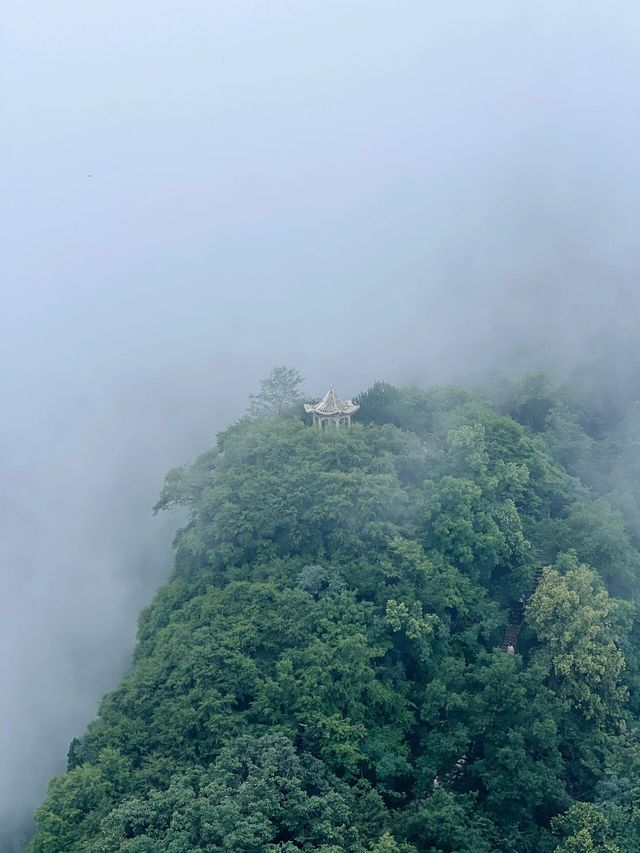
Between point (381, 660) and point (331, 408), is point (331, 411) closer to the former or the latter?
point (331, 408)

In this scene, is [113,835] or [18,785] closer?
[113,835]

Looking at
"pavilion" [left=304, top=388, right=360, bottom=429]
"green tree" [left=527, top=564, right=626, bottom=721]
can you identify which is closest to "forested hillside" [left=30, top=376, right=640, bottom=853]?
"green tree" [left=527, top=564, right=626, bottom=721]

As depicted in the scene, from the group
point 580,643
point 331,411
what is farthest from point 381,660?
point 331,411

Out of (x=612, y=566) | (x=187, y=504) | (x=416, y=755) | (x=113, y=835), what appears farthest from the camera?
(x=187, y=504)

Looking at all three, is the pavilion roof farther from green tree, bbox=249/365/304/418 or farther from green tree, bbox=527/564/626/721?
green tree, bbox=527/564/626/721

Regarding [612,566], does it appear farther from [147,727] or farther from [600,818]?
[147,727]

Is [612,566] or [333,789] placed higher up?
[612,566]

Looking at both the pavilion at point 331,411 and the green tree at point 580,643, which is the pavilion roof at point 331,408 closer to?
the pavilion at point 331,411

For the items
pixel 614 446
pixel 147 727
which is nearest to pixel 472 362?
pixel 614 446

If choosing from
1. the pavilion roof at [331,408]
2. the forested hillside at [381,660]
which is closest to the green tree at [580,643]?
the forested hillside at [381,660]
